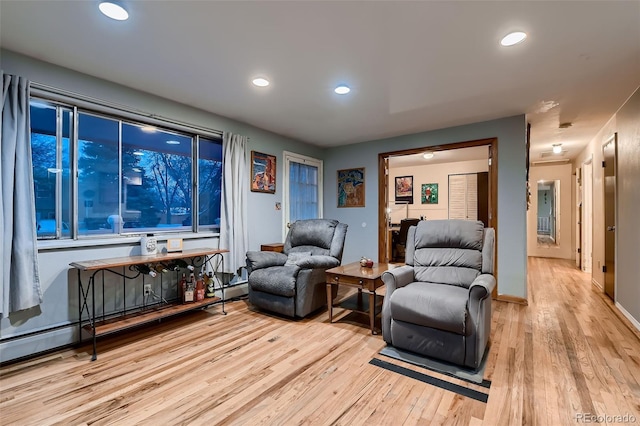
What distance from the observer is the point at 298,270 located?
3.16 m

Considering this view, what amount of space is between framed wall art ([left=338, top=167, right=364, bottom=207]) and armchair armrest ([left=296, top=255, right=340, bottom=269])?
1992mm

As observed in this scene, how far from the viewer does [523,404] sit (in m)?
1.78

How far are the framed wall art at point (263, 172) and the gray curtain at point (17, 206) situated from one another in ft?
7.79

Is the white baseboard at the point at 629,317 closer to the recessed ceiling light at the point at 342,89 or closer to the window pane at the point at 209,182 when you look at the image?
the recessed ceiling light at the point at 342,89

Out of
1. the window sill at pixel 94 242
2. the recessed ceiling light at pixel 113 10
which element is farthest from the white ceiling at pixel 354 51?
the window sill at pixel 94 242

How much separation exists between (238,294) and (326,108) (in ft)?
8.93

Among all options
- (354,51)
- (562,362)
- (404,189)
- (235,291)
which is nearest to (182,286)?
(235,291)

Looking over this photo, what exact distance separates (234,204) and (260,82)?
1.64m

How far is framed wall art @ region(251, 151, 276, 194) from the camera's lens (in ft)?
14.1

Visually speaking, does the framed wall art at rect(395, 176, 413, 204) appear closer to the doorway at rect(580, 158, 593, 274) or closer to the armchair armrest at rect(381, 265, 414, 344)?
the doorway at rect(580, 158, 593, 274)

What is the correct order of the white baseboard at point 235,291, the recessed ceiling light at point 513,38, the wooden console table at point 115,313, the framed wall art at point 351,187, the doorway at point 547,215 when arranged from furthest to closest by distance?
1. the doorway at point 547,215
2. the framed wall art at point 351,187
3. the white baseboard at point 235,291
4. the wooden console table at point 115,313
5. the recessed ceiling light at point 513,38

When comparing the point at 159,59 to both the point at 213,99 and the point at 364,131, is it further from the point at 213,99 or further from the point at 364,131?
the point at 364,131

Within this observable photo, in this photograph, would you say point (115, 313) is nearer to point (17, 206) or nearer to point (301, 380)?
point (17, 206)

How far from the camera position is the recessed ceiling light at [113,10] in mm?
1794
